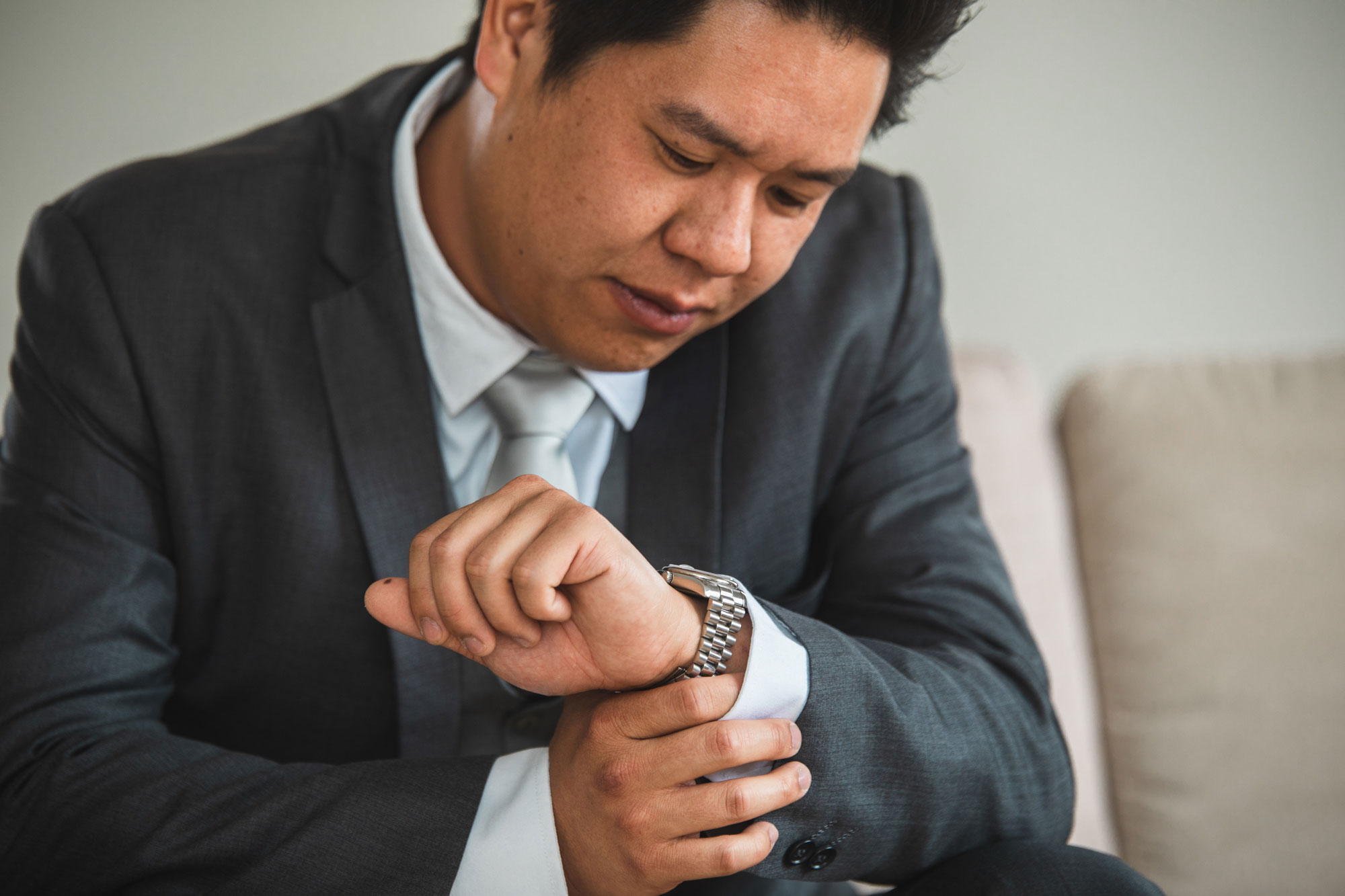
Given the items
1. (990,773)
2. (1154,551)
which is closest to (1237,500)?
(1154,551)

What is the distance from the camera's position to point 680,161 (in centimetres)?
91

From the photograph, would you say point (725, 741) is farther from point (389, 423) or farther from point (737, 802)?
point (389, 423)

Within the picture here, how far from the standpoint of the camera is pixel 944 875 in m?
0.93

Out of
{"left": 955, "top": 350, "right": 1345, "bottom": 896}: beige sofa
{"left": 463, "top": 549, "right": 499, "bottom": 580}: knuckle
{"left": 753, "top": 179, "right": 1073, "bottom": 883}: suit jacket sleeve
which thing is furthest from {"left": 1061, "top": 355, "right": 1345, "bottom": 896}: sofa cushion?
{"left": 463, "top": 549, "right": 499, "bottom": 580}: knuckle

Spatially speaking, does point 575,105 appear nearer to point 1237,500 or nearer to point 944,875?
point 944,875

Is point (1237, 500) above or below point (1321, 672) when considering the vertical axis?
above

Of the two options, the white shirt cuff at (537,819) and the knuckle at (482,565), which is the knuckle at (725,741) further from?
the knuckle at (482,565)

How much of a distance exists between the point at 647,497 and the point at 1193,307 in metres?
1.33

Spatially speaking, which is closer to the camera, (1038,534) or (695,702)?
(695,702)

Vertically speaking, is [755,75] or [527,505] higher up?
[755,75]

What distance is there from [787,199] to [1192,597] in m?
1.06

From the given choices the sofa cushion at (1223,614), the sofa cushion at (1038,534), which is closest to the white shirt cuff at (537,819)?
the sofa cushion at (1038,534)

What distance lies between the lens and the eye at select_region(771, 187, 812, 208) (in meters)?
0.97

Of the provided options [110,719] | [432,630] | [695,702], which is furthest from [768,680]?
[110,719]
